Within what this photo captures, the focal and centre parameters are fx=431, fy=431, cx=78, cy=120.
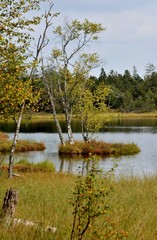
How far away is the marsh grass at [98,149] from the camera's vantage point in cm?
3759

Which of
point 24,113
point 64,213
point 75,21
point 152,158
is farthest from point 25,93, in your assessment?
point 75,21

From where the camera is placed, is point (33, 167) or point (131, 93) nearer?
point (33, 167)

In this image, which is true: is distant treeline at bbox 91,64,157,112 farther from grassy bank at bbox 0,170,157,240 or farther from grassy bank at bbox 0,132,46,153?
grassy bank at bbox 0,170,157,240

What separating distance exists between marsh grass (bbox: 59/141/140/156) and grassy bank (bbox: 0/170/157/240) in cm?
2461

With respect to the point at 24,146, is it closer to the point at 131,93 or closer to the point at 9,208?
the point at 9,208

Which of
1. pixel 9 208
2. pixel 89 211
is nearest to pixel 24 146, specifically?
pixel 9 208

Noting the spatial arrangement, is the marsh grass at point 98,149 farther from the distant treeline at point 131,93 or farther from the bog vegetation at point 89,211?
the distant treeline at point 131,93

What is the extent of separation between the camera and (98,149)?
37781 mm

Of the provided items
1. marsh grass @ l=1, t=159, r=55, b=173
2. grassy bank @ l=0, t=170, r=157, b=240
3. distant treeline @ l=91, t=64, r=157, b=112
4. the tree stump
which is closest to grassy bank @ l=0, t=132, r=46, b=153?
marsh grass @ l=1, t=159, r=55, b=173

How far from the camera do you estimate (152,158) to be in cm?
3259

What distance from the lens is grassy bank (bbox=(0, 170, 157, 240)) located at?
6.77m

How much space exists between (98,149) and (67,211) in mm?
29373

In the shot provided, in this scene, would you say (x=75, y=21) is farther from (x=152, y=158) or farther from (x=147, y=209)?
(x=147, y=209)

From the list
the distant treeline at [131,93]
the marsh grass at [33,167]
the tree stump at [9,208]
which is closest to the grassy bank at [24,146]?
the marsh grass at [33,167]
